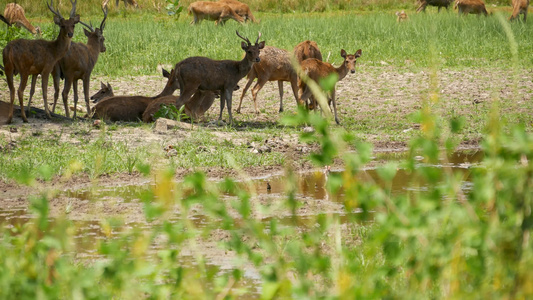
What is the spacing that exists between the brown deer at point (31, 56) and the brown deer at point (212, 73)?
1.89m

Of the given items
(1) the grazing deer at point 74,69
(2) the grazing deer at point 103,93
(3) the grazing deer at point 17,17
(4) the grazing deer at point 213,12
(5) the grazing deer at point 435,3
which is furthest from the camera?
(5) the grazing deer at point 435,3

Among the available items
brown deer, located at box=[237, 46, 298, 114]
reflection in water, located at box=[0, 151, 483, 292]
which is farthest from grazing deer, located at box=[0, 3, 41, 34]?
reflection in water, located at box=[0, 151, 483, 292]

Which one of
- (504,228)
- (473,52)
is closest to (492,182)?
(504,228)

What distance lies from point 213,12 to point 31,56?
64.1 ft

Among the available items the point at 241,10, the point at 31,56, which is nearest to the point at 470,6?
the point at 241,10

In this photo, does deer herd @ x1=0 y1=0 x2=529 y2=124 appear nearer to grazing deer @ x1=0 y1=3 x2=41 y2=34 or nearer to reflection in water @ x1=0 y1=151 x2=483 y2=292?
reflection in water @ x1=0 y1=151 x2=483 y2=292

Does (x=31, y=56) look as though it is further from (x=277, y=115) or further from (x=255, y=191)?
(x=255, y=191)

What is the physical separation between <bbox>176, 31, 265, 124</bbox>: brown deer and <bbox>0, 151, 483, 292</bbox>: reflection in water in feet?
11.5

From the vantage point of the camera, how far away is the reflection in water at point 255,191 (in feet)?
21.3

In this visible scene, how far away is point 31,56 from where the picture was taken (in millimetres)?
12055

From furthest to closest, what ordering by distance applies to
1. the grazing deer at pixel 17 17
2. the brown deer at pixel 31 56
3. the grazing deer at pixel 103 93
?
1. the grazing deer at pixel 17 17
2. the grazing deer at pixel 103 93
3. the brown deer at pixel 31 56

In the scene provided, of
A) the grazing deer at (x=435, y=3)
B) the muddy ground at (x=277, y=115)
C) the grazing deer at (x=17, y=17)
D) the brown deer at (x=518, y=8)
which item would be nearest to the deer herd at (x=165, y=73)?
the muddy ground at (x=277, y=115)

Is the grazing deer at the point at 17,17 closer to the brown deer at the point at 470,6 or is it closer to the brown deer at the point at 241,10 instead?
the brown deer at the point at 241,10

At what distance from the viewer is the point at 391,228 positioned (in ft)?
10.6
